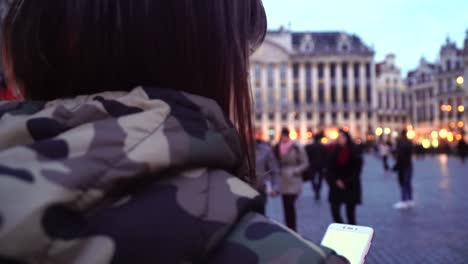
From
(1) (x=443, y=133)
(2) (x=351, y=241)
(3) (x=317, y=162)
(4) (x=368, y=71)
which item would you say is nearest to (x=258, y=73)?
(4) (x=368, y=71)

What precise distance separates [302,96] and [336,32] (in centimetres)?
1078

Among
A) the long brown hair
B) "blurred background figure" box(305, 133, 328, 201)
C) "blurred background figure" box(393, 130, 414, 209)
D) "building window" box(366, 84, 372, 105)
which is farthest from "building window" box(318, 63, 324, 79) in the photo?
the long brown hair

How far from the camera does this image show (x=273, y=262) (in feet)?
2.42

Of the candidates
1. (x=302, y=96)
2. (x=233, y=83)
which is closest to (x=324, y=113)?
(x=302, y=96)

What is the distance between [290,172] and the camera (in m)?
7.55

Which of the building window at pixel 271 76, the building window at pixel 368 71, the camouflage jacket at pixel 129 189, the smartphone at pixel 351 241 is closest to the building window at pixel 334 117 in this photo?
the building window at pixel 368 71

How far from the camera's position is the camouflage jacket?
638 mm

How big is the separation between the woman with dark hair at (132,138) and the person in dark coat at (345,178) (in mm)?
5922

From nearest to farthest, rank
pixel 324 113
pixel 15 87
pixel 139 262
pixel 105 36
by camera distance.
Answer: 1. pixel 139 262
2. pixel 105 36
3. pixel 15 87
4. pixel 324 113

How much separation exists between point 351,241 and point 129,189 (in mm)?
569

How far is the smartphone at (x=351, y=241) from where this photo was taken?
3.41 ft

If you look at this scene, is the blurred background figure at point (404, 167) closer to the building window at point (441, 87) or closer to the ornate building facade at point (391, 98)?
the building window at point (441, 87)

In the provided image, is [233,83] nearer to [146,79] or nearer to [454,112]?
[146,79]

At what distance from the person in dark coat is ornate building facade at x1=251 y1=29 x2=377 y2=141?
59023 millimetres
